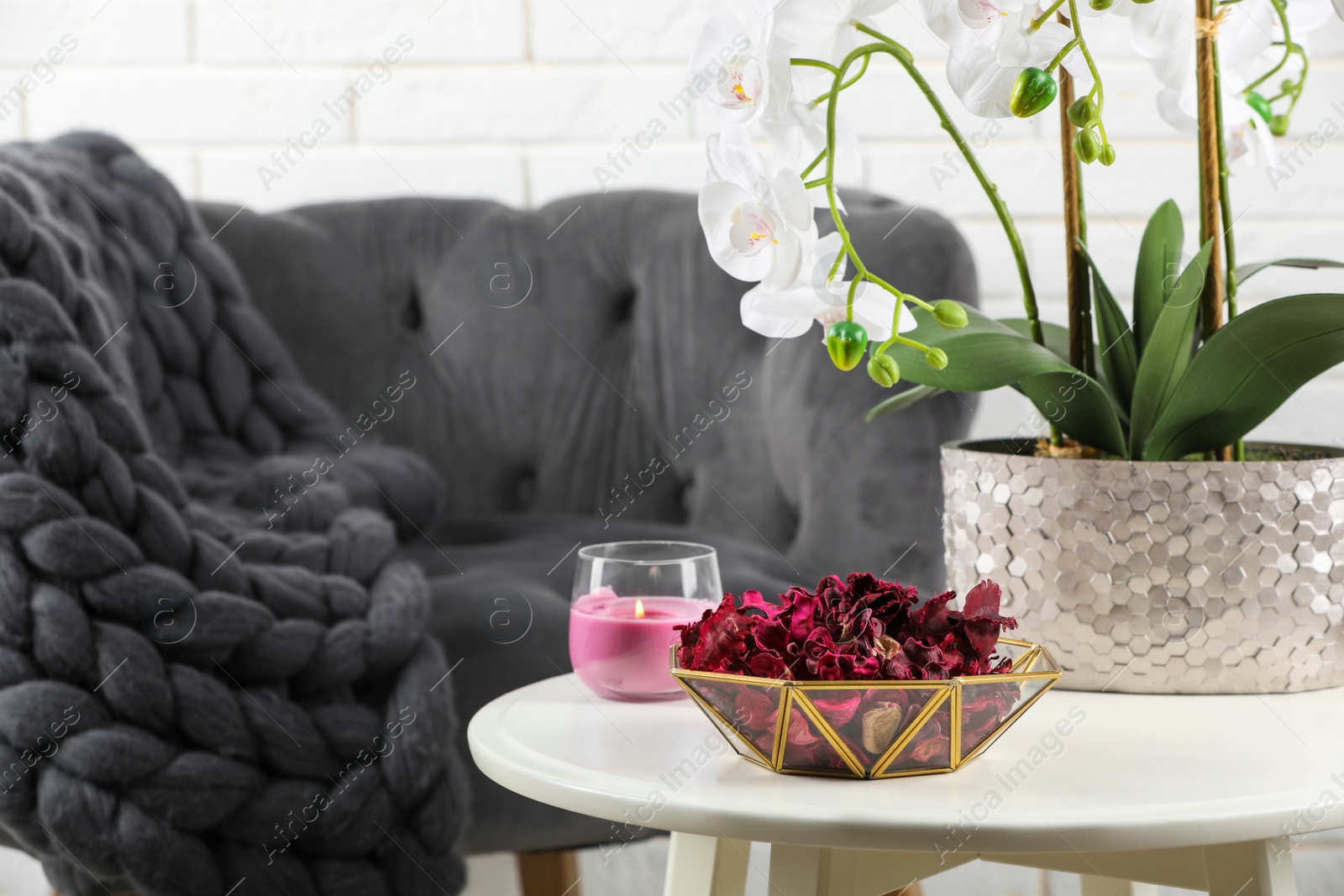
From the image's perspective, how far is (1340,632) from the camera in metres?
0.61

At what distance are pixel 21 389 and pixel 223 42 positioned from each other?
0.86m

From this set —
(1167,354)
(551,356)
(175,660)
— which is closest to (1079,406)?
(1167,354)

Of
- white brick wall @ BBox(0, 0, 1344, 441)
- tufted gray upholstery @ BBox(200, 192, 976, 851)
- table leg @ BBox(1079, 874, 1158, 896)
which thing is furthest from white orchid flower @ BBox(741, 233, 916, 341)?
white brick wall @ BBox(0, 0, 1344, 441)

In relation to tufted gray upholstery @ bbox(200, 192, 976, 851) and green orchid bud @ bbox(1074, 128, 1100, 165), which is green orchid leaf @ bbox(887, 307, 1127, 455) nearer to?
green orchid bud @ bbox(1074, 128, 1100, 165)

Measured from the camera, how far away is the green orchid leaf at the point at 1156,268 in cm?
66

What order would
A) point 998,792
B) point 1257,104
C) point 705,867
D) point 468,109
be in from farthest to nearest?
point 468,109 < point 1257,104 < point 705,867 < point 998,792

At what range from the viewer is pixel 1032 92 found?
0.48 meters

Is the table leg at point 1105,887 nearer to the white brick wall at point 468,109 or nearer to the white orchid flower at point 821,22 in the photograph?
the white orchid flower at point 821,22

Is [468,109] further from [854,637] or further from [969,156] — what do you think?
[854,637]

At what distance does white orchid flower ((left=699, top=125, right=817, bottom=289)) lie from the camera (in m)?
0.50

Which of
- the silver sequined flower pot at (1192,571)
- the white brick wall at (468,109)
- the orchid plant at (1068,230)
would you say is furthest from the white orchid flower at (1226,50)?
the white brick wall at (468,109)

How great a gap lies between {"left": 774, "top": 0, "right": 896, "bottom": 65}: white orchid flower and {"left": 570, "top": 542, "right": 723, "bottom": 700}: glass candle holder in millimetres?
271

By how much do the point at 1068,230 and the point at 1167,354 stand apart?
0.32 feet

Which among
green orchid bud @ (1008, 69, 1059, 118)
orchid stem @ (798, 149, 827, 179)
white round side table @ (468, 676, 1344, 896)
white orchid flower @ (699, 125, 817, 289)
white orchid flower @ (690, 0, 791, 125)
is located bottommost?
white round side table @ (468, 676, 1344, 896)
